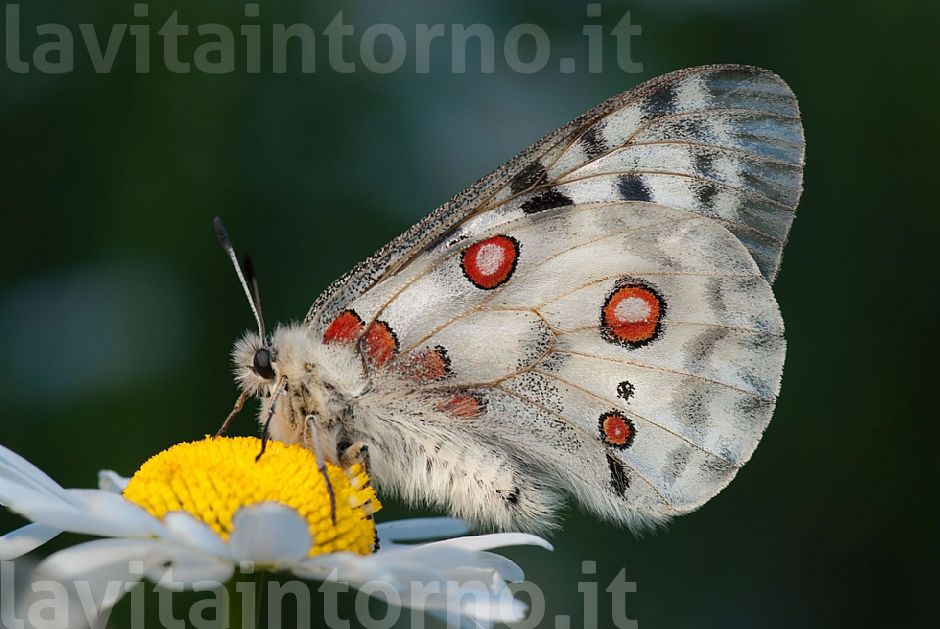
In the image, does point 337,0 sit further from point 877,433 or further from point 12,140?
point 877,433

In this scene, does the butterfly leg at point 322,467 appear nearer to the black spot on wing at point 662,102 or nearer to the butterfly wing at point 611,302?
the butterfly wing at point 611,302

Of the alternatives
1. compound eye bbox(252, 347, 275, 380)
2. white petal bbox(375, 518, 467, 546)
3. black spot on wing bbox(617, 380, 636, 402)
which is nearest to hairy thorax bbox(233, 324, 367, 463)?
compound eye bbox(252, 347, 275, 380)

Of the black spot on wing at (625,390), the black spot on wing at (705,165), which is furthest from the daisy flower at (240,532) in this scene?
the black spot on wing at (705,165)

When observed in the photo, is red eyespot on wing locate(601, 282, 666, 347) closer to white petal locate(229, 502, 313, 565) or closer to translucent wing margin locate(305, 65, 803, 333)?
translucent wing margin locate(305, 65, 803, 333)

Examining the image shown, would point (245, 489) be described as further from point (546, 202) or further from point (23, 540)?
point (546, 202)

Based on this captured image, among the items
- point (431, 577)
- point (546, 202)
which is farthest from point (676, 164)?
point (431, 577)

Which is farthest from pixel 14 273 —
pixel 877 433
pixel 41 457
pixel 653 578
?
pixel 877 433
